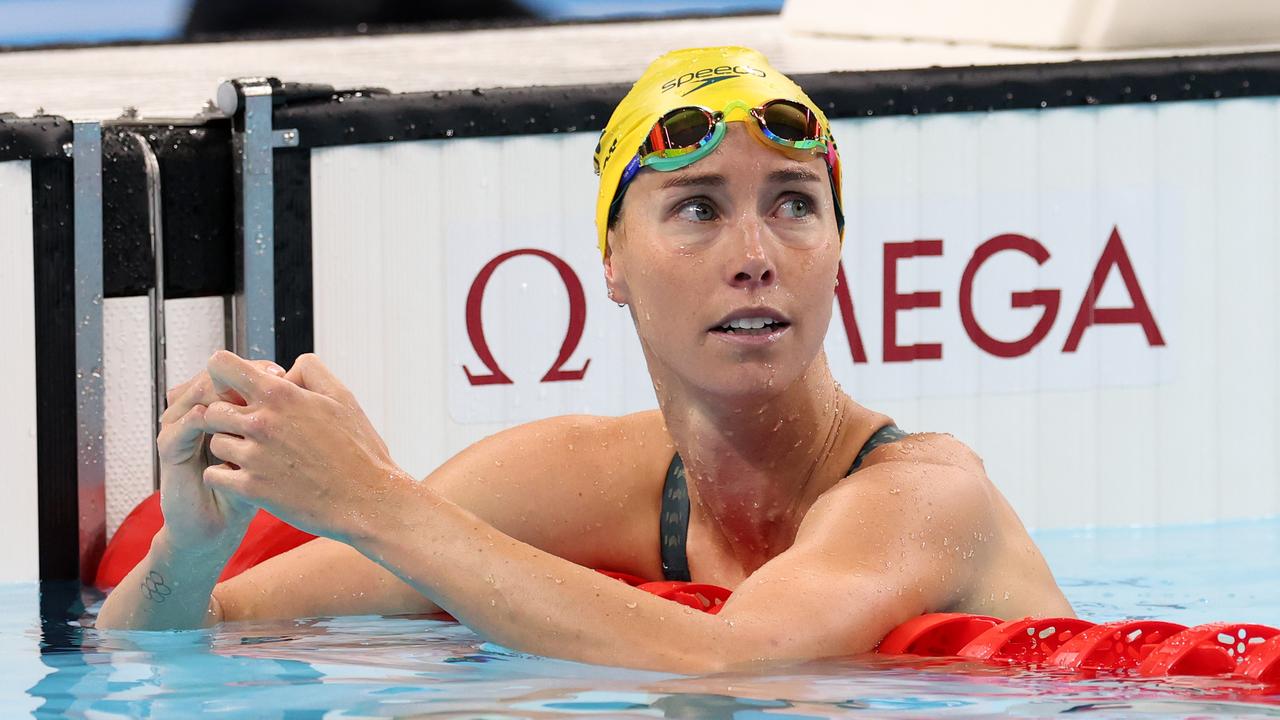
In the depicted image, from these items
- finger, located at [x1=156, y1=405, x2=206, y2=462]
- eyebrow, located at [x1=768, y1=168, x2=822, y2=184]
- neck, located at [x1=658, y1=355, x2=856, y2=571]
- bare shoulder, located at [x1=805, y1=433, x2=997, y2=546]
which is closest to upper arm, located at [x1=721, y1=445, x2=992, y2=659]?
bare shoulder, located at [x1=805, y1=433, x2=997, y2=546]

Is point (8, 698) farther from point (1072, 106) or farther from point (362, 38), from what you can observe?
point (362, 38)

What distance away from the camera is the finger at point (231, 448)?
2.01 m

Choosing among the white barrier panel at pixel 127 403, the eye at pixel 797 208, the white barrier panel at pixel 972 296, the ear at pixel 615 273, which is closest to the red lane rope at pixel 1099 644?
the ear at pixel 615 273

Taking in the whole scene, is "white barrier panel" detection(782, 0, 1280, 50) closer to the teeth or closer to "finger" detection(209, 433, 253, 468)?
the teeth

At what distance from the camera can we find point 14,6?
340 inches

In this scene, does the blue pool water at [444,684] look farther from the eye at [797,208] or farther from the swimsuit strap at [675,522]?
the eye at [797,208]

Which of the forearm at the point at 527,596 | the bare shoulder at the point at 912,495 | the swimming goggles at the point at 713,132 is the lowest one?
the forearm at the point at 527,596

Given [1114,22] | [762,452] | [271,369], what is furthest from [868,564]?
[1114,22]

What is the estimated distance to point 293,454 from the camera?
6.56ft

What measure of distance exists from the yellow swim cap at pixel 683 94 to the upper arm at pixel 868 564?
40cm

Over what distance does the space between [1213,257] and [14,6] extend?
20.5ft

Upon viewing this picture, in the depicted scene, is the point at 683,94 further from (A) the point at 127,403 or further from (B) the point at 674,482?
(A) the point at 127,403

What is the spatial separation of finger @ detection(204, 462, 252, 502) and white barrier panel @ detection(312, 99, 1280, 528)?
1.82m

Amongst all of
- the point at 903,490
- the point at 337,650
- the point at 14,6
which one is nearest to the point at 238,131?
the point at 337,650
